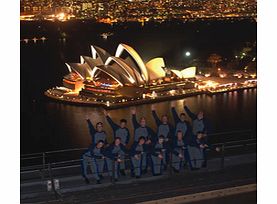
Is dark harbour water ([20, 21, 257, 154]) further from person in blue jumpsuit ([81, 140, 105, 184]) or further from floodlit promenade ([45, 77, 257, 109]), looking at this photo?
person in blue jumpsuit ([81, 140, 105, 184])

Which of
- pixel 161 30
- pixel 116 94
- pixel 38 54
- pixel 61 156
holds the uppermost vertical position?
pixel 161 30

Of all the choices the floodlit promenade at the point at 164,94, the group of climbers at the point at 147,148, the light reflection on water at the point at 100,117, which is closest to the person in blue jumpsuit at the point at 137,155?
the group of climbers at the point at 147,148

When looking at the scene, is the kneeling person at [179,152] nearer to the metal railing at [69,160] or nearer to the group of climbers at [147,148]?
the group of climbers at [147,148]

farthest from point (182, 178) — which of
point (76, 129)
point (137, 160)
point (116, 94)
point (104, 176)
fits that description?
point (116, 94)

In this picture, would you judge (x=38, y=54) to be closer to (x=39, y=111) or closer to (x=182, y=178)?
(x=39, y=111)

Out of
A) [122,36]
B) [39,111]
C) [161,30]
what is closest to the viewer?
[39,111]

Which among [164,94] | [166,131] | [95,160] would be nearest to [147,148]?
[166,131]
